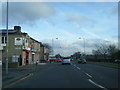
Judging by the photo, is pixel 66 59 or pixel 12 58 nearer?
pixel 12 58

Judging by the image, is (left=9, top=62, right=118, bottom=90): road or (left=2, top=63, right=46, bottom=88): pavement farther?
(left=2, top=63, right=46, bottom=88): pavement

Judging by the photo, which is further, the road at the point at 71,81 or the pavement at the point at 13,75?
the pavement at the point at 13,75

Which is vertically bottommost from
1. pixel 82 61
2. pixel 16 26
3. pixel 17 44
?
pixel 82 61

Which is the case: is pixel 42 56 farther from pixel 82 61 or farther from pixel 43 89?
pixel 43 89

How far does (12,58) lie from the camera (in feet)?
135

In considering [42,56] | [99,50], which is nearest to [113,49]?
[99,50]

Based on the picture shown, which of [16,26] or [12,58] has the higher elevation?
[16,26]

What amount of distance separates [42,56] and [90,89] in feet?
253

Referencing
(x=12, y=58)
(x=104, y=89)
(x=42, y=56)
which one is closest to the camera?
(x=104, y=89)

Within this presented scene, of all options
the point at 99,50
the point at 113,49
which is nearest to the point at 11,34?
the point at 113,49

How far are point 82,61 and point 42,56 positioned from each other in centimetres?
2985

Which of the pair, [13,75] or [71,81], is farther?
[13,75]

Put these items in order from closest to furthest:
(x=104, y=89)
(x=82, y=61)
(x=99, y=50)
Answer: (x=104, y=89) < (x=82, y=61) < (x=99, y=50)

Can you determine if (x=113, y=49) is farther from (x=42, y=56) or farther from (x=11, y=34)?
(x=11, y=34)
